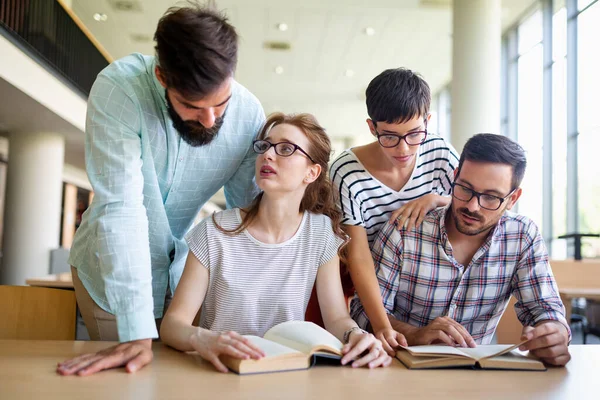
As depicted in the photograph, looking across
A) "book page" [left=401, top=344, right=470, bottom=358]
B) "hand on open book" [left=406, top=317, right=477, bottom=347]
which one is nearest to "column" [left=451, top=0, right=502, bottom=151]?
"hand on open book" [left=406, top=317, right=477, bottom=347]

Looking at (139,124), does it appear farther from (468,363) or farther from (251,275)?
(468,363)

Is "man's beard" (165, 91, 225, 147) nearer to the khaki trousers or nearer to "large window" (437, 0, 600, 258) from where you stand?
the khaki trousers

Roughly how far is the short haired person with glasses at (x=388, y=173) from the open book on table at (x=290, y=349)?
0.33 metres

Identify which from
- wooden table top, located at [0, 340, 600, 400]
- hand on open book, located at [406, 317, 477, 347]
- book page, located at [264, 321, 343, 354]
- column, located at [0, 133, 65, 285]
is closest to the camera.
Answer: wooden table top, located at [0, 340, 600, 400]

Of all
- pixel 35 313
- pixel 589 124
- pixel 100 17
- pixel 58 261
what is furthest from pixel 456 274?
pixel 100 17

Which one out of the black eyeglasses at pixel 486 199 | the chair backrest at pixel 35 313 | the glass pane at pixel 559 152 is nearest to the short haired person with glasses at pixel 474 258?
the black eyeglasses at pixel 486 199

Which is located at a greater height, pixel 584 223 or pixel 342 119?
pixel 342 119

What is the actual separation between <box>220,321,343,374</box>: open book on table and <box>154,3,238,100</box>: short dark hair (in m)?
0.63

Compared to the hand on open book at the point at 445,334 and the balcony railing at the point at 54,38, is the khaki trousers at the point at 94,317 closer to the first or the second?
the hand on open book at the point at 445,334

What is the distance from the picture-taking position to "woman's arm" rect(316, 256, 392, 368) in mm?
1403

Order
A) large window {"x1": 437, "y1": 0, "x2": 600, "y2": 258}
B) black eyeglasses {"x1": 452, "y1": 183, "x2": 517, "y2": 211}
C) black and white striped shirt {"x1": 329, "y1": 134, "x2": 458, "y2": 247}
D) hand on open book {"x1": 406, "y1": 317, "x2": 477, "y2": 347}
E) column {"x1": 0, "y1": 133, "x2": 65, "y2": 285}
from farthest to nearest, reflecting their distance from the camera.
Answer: column {"x1": 0, "y1": 133, "x2": 65, "y2": 285}
large window {"x1": 437, "y1": 0, "x2": 600, "y2": 258}
black and white striped shirt {"x1": 329, "y1": 134, "x2": 458, "y2": 247}
black eyeglasses {"x1": 452, "y1": 183, "x2": 517, "y2": 211}
hand on open book {"x1": 406, "y1": 317, "x2": 477, "y2": 347}

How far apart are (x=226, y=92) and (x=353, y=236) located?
71 centimetres

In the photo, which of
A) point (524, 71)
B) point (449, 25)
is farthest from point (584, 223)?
point (449, 25)

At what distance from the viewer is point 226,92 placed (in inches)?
59.6
